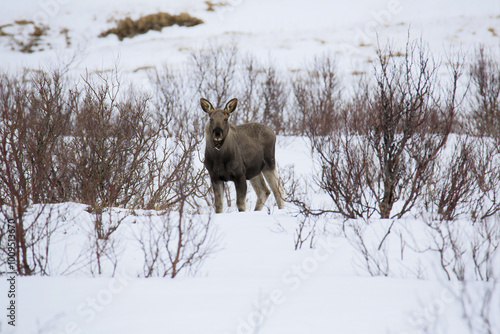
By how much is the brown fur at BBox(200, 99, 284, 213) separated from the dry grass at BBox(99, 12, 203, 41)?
5129cm

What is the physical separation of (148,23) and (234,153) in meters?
54.9

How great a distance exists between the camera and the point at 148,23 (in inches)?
2351

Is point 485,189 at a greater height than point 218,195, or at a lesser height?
greater

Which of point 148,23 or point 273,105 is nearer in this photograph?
point 273,105

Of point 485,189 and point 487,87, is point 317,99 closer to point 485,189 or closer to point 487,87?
point 487,87

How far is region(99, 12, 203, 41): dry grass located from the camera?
58.0 meters

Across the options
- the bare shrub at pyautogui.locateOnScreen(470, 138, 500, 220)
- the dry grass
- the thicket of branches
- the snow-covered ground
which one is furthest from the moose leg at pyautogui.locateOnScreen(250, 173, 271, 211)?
the dry grass

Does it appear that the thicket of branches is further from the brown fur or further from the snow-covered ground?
the brown fur

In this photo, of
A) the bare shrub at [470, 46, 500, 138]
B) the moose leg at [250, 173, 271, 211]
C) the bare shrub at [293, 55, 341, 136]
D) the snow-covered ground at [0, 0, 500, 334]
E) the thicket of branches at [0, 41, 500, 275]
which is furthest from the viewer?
the bare shrub at [293, 55, 341, 136]

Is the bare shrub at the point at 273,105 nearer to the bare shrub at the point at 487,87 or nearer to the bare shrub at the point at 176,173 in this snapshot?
the bare shrub at the point at 176,173

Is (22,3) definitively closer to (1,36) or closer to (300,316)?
(1,36)

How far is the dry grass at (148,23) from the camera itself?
58.0 meters

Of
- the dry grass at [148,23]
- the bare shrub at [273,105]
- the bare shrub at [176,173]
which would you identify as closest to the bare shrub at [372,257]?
the bare shrub at [176,173]

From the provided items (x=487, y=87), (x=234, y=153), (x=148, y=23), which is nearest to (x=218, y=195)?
(x=234, y=153)
